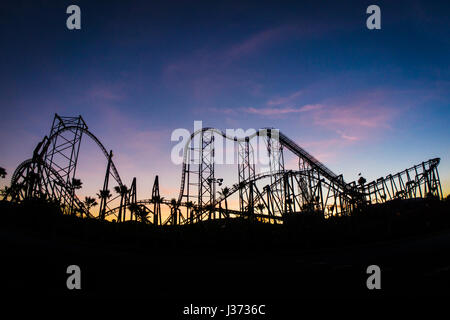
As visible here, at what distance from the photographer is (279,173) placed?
19906 millimetres

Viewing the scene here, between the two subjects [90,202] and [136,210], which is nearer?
[136,210]

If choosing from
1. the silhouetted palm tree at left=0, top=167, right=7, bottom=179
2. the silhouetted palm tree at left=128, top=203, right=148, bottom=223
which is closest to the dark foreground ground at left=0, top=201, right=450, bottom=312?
the silhouetted palm tree at left=128, top=203, right=148, bottom=223

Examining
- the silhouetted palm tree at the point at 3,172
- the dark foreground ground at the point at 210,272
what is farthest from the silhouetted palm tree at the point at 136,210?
the silhouetted palm tree at the point at 3,172

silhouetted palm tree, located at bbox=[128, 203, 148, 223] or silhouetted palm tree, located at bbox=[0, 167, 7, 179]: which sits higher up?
silhouetted palm tree, located at bbox=[0, 167, 7, 179]

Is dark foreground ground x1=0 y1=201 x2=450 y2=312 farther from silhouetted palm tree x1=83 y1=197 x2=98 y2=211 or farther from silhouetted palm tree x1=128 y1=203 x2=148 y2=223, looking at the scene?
silhouetted palm tree x1=83 y1=197 x2=98 y2=211

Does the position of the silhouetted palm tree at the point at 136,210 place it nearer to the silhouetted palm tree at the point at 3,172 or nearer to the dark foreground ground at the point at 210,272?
the dark foreground ground at the point at 210,272

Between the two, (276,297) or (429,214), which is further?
(429,214)

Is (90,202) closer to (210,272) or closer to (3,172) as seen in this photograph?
(3,172)

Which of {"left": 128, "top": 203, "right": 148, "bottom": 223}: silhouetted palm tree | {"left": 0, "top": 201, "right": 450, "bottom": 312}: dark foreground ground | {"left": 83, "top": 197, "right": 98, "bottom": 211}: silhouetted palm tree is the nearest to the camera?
{"left": 0, "top": 201, "right": 450, "bottom": 312}: dark foreground ground

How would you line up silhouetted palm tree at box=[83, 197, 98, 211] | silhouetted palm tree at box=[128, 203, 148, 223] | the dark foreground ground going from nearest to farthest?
the dark foreground ground < silhouetted palm tree at box=[128, 203, 148, 223] < silhouetted palm tree at box=[83, 197, 98, 211]

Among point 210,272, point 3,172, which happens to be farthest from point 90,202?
point 210,272
